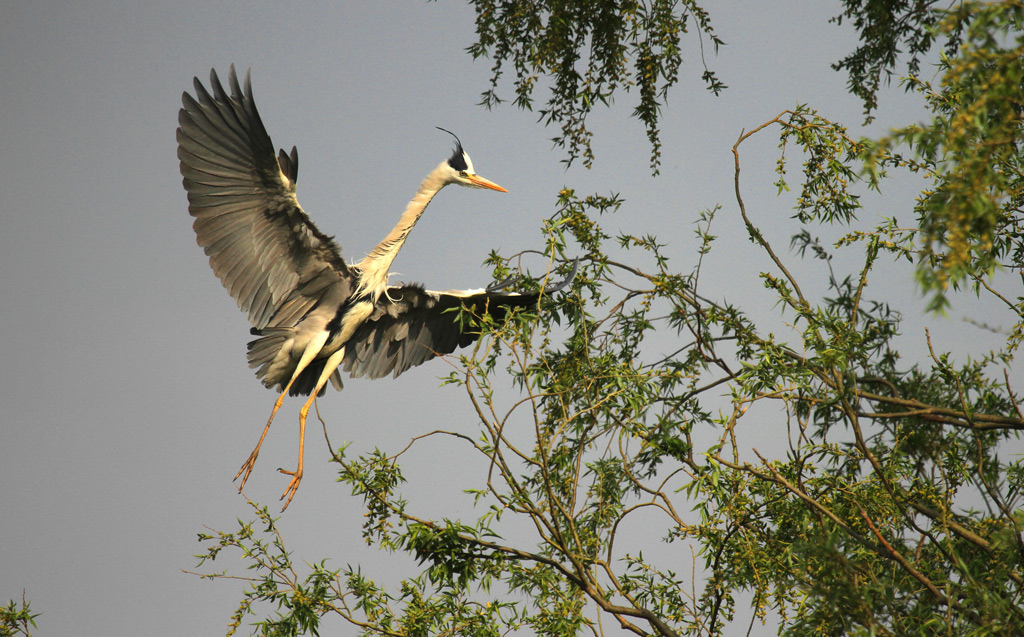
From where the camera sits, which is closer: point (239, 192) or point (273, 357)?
point (239, 192)

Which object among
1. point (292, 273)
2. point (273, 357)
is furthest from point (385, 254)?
point (273, 357)

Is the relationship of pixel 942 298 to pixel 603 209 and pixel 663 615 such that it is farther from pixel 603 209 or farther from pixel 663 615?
pixel 603 209

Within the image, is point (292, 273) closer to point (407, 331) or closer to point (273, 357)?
point (273, 357)

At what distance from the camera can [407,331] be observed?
5.53 metres

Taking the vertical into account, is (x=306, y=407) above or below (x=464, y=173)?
below

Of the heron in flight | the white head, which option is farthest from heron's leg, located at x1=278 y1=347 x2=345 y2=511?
the white head

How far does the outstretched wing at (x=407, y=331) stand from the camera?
525 centimetres

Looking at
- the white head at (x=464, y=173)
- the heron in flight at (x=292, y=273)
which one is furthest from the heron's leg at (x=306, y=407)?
the white head at (x=464, y=173)

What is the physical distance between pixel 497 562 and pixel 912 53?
423 cm

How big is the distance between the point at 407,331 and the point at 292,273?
3.03 ft

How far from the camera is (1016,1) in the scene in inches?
71.4

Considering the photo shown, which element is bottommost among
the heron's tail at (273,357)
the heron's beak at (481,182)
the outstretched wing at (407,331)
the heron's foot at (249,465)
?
the heron's foot at (249,465)

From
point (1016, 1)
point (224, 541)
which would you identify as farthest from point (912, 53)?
point (224, 541)

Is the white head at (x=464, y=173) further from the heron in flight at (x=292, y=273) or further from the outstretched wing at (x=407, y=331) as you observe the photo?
the outstretched wing at (x=407, y=331)
